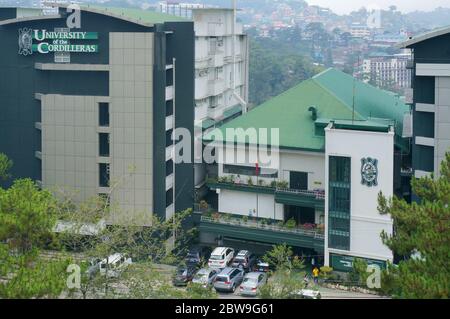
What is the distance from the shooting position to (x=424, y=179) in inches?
547

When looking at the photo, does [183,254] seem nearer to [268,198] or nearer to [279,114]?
[268,198]

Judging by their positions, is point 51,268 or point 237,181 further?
point 237,181

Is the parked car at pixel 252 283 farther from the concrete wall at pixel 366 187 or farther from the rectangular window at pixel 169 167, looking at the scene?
the rectangular window at pixel 169 167

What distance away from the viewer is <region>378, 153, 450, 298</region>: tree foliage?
10.6 metres

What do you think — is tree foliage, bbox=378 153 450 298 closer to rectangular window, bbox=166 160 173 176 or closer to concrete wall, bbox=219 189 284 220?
concrete wall, bbox=219 189 284 220

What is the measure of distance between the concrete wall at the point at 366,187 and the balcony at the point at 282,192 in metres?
1.03

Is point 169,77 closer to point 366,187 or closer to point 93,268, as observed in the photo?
point 366,187

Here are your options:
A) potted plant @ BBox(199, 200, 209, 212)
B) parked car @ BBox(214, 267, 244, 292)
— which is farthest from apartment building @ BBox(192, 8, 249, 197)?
parked car @ BBox(214, 267, 244, 292)

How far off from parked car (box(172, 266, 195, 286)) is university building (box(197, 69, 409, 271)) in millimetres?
1921

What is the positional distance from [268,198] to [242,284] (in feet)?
10.8

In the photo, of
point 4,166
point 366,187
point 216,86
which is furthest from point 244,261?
point 4,166

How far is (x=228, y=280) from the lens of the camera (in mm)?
18656

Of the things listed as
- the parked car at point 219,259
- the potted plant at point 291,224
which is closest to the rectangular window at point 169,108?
the parked car at point 219,259
